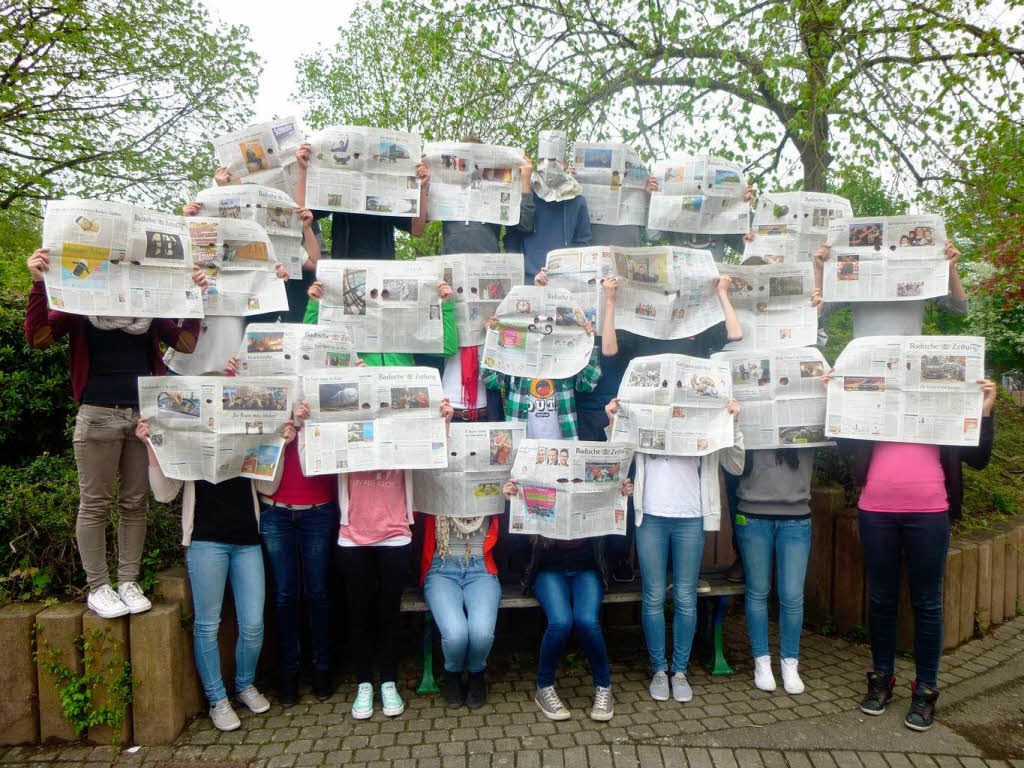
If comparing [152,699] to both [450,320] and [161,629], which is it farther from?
[450,320]

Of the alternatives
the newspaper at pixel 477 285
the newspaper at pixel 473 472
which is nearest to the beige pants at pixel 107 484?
the newspaper at pixel 473 472

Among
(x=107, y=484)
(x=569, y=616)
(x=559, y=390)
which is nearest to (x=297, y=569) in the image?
(x=107, y=484)

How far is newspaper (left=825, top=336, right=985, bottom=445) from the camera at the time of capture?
3.88 metres

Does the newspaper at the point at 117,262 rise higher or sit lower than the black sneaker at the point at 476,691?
higher

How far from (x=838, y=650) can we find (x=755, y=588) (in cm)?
119

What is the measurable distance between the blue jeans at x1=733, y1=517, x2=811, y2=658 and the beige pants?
3.64 m

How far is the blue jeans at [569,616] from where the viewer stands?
160 inches

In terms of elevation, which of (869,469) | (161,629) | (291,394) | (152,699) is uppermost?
(291,394)

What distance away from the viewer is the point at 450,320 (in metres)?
4.57

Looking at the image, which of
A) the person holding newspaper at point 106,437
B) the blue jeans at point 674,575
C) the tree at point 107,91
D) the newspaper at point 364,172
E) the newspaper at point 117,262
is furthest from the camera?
the tree at point 107,91

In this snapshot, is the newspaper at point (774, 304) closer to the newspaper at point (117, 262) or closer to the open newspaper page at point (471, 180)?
the open newspaper page at point (471, 180)

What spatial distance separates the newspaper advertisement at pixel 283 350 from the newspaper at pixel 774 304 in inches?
106

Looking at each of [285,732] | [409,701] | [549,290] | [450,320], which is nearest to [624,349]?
[549,290]

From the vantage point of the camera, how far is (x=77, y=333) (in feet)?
12.3
